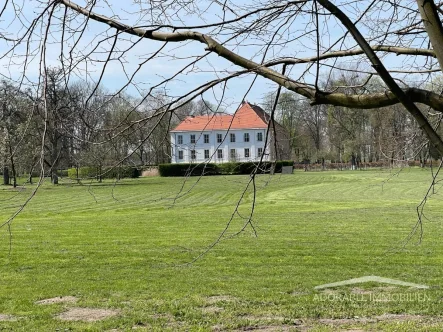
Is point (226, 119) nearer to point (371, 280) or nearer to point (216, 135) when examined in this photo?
point (216, 135)

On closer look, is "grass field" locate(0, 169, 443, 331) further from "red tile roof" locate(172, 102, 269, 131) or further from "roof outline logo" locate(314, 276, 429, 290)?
"red tile roof" locate(172, 102, 269, 131)

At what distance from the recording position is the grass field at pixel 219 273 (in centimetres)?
551

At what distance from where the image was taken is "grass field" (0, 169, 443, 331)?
551cm

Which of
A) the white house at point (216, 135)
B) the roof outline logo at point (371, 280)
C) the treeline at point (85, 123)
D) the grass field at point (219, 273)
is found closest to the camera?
the treeline at point (85, 123)

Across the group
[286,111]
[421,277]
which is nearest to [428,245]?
[421,277]

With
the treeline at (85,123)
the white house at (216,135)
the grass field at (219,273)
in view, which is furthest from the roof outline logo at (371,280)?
the treeline at (85,123)

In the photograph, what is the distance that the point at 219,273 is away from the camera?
26.1ft

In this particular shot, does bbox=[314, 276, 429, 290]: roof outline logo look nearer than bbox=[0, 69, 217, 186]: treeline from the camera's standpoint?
No

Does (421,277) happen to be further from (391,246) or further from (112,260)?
(112,260)

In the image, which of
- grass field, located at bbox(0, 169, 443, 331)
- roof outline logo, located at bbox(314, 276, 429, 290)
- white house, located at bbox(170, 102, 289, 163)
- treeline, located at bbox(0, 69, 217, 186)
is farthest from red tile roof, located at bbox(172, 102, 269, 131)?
roof outline logo, located at bbox(314, 276, 429, 290)

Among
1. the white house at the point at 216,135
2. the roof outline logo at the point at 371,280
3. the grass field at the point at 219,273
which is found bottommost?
the roof outline logo at the point at 371,280

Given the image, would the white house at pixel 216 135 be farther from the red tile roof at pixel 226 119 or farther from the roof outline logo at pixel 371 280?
the roof outline logo at pixel 371 280

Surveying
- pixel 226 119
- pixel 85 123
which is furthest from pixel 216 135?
pixel 85 123

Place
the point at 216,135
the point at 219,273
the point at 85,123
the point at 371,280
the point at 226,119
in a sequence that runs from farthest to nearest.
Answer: the point at 219,273 < the point at 371,280 < the point at 226,119 < the point at 216,135 < the point at 85,123
